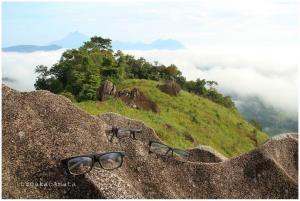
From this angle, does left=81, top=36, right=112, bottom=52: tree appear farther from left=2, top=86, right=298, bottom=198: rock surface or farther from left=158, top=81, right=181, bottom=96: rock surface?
left=2, top=86, right=298, bottom=198: rock surface

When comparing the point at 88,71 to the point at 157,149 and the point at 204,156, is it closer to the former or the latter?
the point at 204,156

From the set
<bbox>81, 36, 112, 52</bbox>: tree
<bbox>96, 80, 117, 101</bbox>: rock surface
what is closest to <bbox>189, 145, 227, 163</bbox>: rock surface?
<bbox>96, 80, 117, 101</bbox>: rock surface

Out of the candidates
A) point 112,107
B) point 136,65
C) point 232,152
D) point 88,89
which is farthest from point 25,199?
point 136,65

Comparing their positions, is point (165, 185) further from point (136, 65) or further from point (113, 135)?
point (136, 65)

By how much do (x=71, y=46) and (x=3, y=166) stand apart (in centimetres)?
3354

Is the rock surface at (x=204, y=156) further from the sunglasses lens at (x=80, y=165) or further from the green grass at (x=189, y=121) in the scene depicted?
the green grass at (x=189, y=121)

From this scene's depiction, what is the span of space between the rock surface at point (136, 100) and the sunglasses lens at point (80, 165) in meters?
22.1

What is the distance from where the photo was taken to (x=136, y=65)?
54469 millimetres

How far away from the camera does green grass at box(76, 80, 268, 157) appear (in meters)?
28.9

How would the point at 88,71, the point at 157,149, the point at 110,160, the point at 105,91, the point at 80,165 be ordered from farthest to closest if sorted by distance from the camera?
the point at 88,71, the point at 105,91, the point at 157,149, the point at 110,160, the point at 80,165

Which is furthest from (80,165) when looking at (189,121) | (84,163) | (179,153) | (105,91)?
(189,121)

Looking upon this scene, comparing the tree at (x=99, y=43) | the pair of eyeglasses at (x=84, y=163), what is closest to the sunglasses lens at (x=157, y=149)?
the pair of eyeglasses at (x=84, y=163)

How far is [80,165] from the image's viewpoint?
7645mm

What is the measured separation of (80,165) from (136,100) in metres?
23.7
